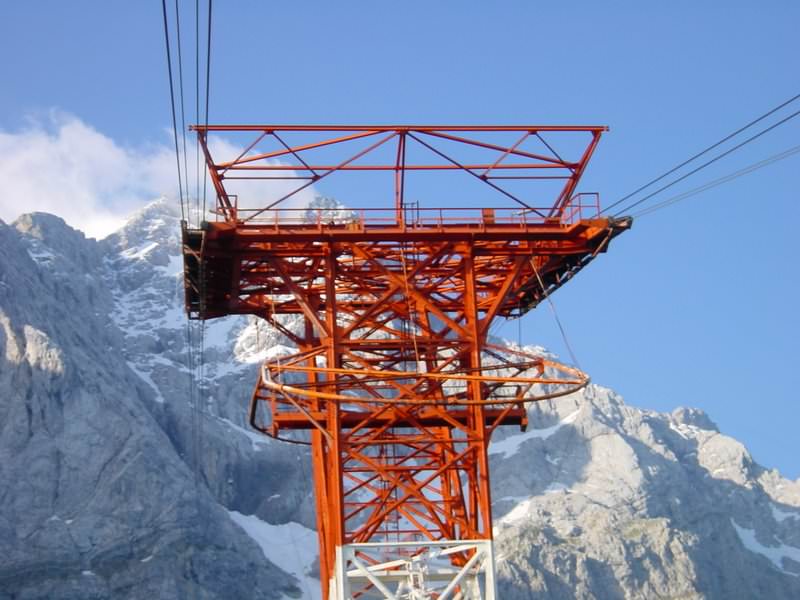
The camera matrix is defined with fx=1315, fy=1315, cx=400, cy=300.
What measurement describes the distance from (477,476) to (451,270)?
23.0 ft

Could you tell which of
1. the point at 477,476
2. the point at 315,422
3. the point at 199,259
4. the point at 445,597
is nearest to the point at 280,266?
the point at 199,259

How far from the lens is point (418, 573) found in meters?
35.0

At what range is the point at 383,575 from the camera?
35031 mm

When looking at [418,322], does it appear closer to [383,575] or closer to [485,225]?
[485,225]

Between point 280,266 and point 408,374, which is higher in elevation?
point 280,266

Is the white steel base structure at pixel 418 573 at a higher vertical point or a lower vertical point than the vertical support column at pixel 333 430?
lower

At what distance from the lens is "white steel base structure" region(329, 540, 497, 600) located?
111 ft

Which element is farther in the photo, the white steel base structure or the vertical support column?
the vertical support column

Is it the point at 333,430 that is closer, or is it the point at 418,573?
the point at 418,573

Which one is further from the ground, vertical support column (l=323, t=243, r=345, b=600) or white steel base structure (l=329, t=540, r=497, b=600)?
vertical support column (l=323, t=243, r=345, b=600)

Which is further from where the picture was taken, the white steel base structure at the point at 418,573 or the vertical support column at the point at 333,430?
the vertical support column at the point at 333,430

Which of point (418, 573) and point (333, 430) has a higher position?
point (333, 430)

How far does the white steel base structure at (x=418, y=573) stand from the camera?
33938 millimetres

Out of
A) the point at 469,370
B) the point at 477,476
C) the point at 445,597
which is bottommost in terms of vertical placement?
the point at 445,597
